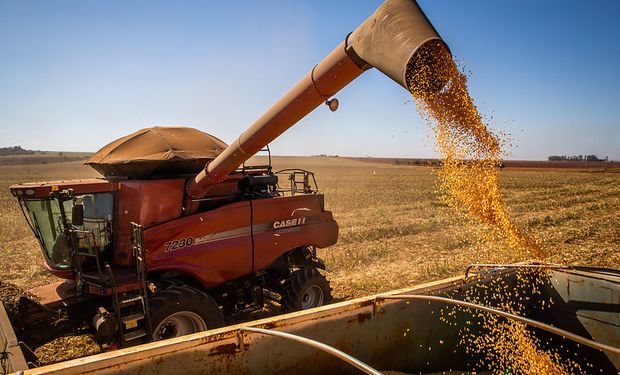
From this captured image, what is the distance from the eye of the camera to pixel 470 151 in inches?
150

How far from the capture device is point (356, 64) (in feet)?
10.4

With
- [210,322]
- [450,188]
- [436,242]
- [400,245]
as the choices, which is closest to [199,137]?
[210,322]

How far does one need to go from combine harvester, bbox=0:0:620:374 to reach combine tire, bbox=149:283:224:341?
1 centimetres

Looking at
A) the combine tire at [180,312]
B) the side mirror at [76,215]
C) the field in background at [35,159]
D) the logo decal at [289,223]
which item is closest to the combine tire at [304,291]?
the logo decal at [289,223]

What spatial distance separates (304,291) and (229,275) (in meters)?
1.13

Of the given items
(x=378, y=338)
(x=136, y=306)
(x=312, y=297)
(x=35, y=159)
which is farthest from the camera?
(x=35, y=159)

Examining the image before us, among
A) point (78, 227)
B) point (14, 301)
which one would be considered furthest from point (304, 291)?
point (14, 301)

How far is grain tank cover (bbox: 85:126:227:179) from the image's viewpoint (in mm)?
4691

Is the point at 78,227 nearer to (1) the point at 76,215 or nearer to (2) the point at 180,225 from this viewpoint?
(1) the point at 76,215

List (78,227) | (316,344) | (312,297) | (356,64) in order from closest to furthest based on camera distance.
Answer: (316,344)
(356,64)
(78,227)
(312,297)

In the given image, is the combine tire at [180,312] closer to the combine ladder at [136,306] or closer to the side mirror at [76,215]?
the combine ladder at [136,306]

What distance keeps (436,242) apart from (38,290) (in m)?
8.52

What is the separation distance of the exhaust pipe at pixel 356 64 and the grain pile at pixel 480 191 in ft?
0.77

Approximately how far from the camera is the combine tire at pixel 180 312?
13.3 ft
